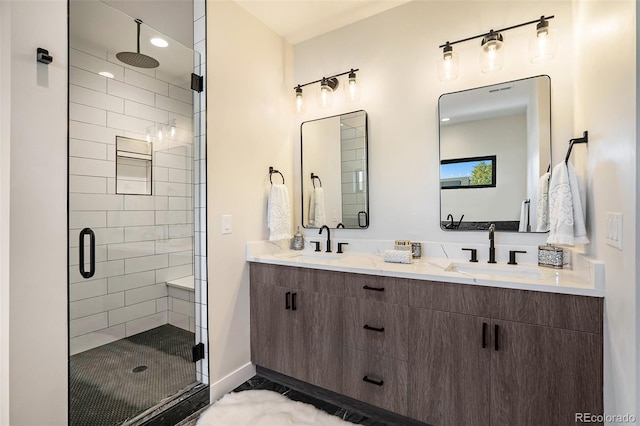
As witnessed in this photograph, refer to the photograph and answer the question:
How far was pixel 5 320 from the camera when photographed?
4.08 feet

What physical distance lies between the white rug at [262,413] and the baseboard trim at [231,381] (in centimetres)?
5

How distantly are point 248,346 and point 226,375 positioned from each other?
25 centimetres

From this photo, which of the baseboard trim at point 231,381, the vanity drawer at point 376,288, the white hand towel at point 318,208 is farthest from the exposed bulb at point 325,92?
the baseboard trim at point 231,381

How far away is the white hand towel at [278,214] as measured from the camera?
8.07 ft

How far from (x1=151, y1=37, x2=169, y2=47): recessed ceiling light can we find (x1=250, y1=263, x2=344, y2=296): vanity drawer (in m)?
1.55

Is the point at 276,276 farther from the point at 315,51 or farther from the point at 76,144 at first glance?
the point at 315,51

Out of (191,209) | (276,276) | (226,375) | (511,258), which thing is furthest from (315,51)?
(226,375)

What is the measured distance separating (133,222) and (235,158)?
0.82 meters

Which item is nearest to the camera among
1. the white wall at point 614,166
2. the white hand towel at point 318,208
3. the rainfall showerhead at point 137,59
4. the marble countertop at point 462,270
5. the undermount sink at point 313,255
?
the white wall at point 614,166

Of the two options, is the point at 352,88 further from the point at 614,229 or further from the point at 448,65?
the point at 614,229

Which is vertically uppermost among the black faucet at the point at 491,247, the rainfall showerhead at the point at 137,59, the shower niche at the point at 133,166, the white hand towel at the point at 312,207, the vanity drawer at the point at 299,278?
the rainfall showerhead at the point at 137,59

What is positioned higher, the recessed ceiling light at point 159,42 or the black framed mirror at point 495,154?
the recessed ceiling light at point 159,42

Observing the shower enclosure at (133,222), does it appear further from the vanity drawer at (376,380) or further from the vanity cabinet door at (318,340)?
the vanity drawer at (376,380)

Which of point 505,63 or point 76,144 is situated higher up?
point 505,63
